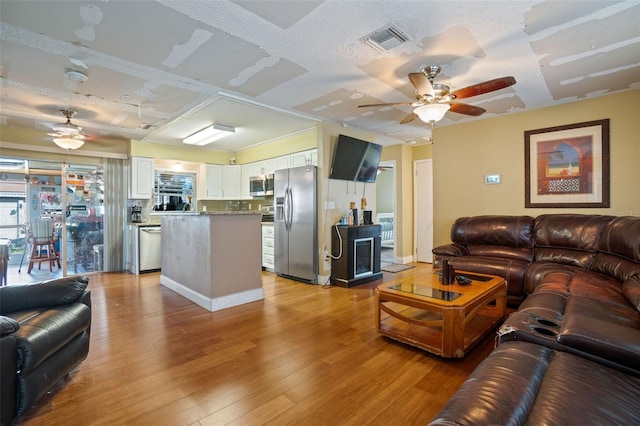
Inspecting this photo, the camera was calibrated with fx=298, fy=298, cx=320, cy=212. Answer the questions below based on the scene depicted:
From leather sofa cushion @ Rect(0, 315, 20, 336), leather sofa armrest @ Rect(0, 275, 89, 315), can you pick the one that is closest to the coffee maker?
leather sofa armrest @ Rect(0, 275, 89, 315)

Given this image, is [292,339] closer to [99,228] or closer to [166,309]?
[166,309]

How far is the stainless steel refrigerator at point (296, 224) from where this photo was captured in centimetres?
468

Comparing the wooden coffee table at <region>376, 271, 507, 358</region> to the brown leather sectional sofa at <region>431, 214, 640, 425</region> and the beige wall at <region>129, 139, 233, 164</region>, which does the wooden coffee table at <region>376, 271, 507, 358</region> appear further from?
the beige wall at <region>129, 139, 233, 164</region>

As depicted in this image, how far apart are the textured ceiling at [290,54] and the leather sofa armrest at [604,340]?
81.8 inches

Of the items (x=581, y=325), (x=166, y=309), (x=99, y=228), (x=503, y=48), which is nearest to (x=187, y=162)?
(x=99, y=228)

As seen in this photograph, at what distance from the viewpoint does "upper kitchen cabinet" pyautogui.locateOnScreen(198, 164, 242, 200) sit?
658cm

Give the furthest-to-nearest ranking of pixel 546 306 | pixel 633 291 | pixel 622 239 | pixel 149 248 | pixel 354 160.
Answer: pixel 149 248, pixel 354 160, pixel 622 239, pixel 633 291, pixel 546 306

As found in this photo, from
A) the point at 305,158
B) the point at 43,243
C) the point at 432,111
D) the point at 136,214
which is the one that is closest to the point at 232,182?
the point at 136,214

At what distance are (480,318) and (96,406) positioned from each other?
3.25 metres

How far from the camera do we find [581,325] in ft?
4.99

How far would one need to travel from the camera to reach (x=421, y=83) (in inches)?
103

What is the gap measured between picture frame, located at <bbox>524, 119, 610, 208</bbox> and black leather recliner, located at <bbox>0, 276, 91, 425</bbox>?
524cm

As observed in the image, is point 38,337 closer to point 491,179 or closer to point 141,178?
point 141,178

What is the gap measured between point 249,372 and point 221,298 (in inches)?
60.4
